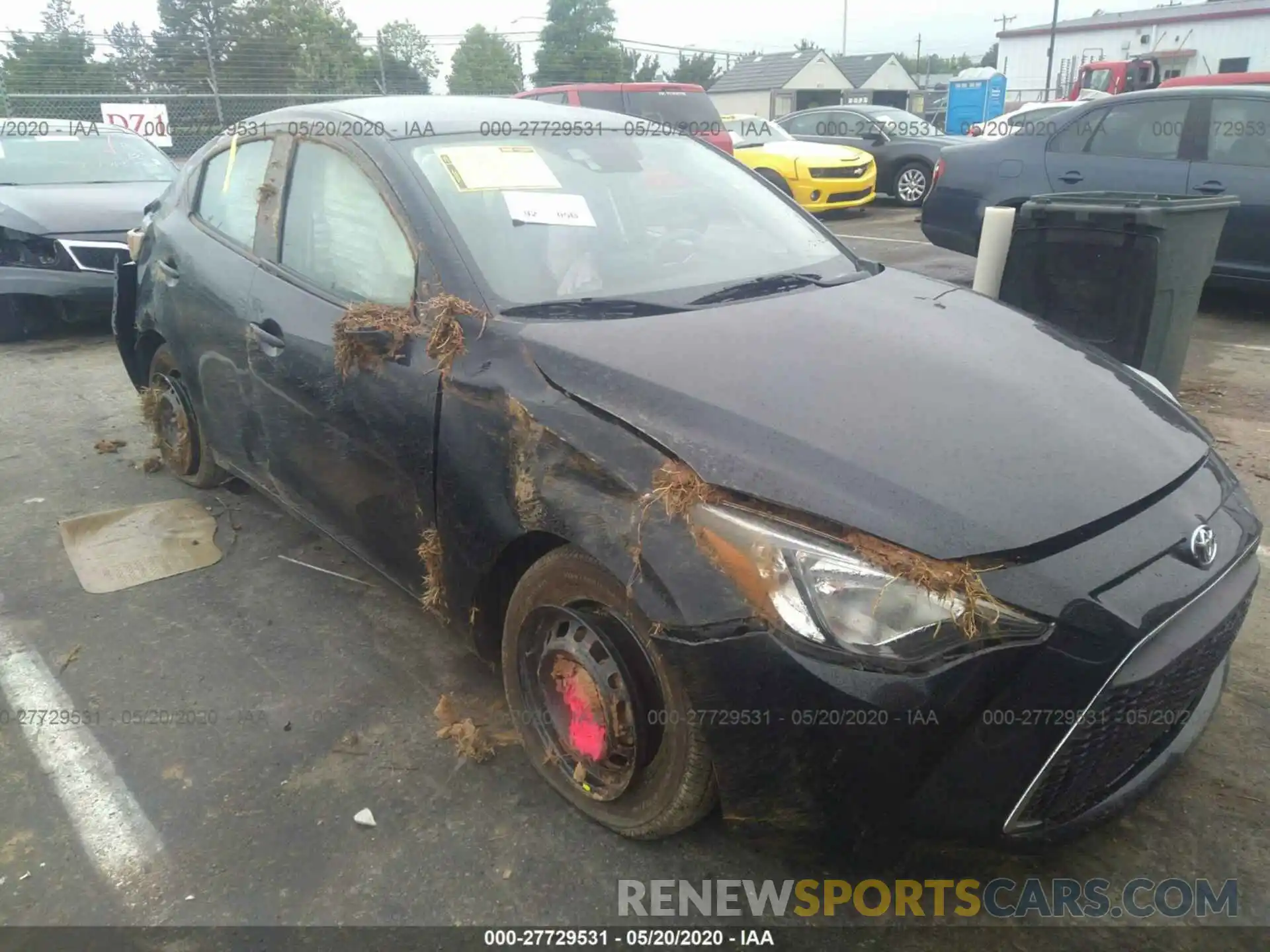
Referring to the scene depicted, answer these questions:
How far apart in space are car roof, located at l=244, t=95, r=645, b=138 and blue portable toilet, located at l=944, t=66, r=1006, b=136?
2815 centimetres

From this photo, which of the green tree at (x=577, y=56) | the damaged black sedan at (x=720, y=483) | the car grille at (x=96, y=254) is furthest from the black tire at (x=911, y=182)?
the damaged black sedan at (x=720, y=483)

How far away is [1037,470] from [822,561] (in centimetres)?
52

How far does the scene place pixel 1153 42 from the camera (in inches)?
1772

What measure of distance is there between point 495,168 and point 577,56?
3149 centimetres

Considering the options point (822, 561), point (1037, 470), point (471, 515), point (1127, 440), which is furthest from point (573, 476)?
point (1127, 440)

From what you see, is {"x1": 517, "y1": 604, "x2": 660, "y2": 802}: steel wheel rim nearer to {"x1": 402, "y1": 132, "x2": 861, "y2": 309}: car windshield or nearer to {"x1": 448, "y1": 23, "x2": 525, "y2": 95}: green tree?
{"x1": 402, "y1": 132, "x2": 861, "y2": 309}: car windshield

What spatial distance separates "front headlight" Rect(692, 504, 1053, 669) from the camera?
1.63 metres

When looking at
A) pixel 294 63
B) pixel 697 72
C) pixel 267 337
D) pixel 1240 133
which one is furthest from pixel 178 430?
pixel 697 72

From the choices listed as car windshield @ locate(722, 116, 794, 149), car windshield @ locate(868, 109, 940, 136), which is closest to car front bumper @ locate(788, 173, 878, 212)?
car windshield @ locate(722, 116, 794, 149)

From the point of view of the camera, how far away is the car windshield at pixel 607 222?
8.29ft

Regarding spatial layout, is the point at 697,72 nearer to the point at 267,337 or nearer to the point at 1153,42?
the point at 1153,42

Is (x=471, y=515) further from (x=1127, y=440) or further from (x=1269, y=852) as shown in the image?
(x=1269, y=852)

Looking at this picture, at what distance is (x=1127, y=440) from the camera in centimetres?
206

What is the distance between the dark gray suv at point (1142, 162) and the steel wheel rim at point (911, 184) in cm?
622
